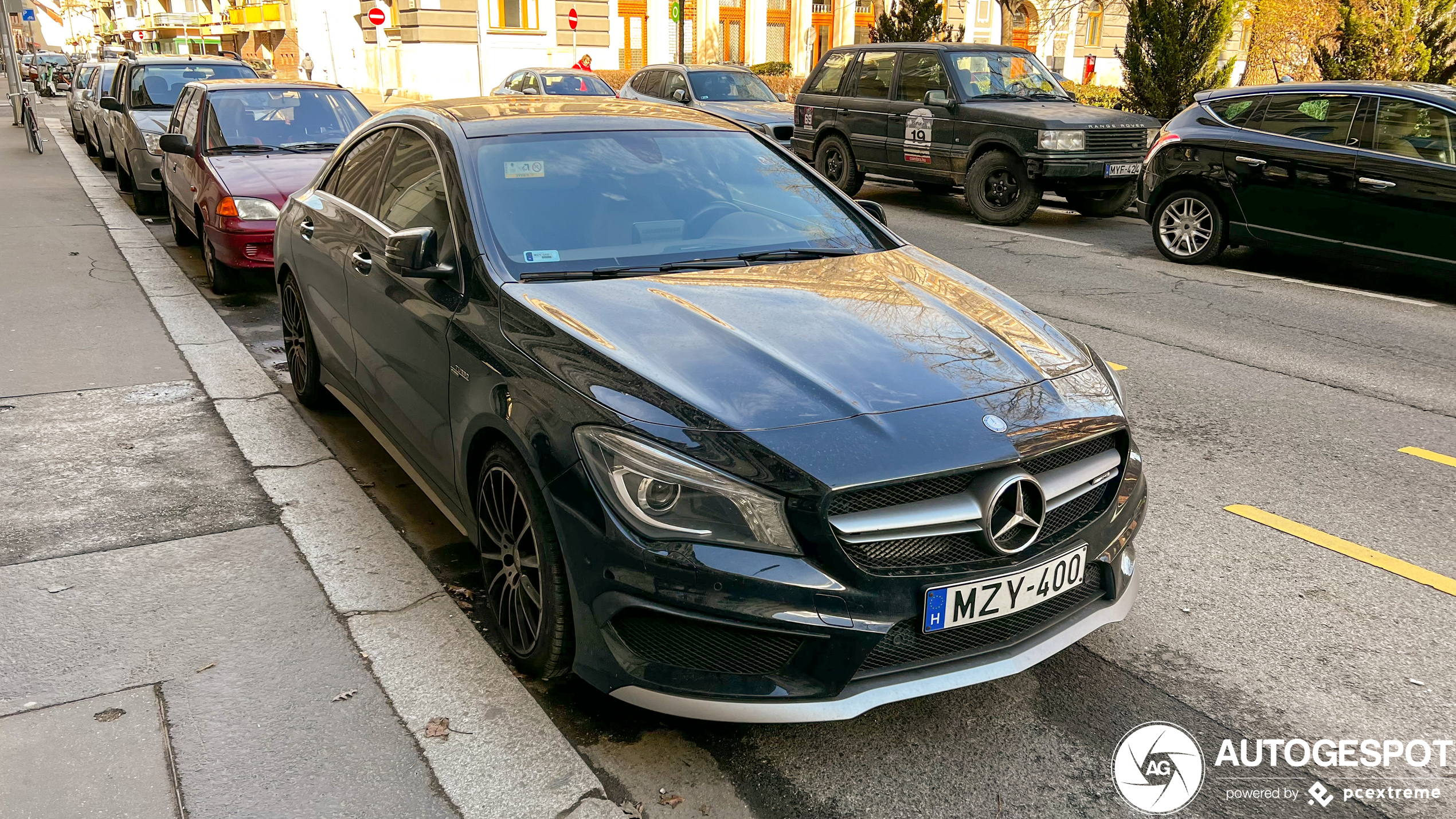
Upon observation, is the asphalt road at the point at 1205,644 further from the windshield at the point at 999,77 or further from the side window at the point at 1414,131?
the windshield at the point at 999,77

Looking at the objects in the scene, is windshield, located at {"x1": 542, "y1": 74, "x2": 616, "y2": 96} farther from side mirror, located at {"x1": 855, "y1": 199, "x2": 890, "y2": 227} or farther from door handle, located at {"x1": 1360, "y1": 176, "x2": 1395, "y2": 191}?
side mirror, located at {"x1": 855, "y1": 199, "x2": 890, "y2": 227}

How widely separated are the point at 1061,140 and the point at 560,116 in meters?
8.99

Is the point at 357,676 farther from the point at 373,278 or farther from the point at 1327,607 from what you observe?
the point at 1327,607

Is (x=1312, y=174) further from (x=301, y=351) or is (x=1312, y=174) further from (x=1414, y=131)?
(x=301, y=351)

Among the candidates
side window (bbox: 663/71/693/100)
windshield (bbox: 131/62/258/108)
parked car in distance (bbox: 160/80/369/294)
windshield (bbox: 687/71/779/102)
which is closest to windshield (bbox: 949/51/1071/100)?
windshield (bbox: 687/71/779/102)

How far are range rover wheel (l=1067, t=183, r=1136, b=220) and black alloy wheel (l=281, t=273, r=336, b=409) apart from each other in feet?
30.8

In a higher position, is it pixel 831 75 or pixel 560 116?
pixel 831 75

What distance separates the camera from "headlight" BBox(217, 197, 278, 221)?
8.09 meters

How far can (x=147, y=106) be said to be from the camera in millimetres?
13609

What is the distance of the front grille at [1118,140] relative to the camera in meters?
12.2

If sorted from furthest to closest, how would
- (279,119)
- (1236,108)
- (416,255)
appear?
(1236,108), (279,119), (416,255)

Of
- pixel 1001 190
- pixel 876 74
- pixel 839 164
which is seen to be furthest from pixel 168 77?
pixel 1001 190

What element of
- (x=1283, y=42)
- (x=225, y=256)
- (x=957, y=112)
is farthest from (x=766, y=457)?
(x=1283, y=42)

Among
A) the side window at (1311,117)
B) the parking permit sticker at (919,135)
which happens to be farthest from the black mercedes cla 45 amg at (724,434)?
the parking permit sticker at (919,135)
